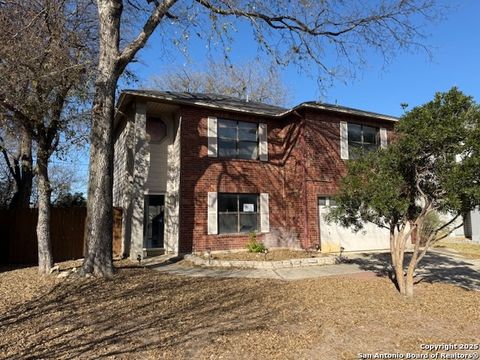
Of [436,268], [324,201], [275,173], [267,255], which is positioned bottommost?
[436,268]

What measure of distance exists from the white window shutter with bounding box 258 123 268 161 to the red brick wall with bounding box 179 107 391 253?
0.24 m

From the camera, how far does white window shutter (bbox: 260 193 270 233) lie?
14.2 metres

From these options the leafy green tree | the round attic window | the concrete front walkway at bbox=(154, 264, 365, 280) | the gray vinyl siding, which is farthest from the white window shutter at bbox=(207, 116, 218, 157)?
the leafy green tree

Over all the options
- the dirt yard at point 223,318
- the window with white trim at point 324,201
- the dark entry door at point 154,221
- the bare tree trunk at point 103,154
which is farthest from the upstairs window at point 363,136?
the bare tree trunk at point 103,154

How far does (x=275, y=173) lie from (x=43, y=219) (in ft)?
28.0

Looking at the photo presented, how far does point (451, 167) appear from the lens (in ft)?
21.6

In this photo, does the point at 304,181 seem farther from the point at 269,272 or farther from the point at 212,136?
the point at 269,272

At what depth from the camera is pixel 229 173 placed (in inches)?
547

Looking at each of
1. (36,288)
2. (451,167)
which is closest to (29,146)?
(36,288)

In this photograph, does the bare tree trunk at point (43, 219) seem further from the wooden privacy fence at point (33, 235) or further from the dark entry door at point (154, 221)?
A: the dark entry door at point (154, 221)

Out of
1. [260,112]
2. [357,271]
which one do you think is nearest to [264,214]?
[260,112]

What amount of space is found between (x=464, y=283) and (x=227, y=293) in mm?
5820

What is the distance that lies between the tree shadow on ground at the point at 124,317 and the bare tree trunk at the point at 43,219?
1382 millimetres

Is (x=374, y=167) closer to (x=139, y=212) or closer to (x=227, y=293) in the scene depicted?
(x=227, y=293)
